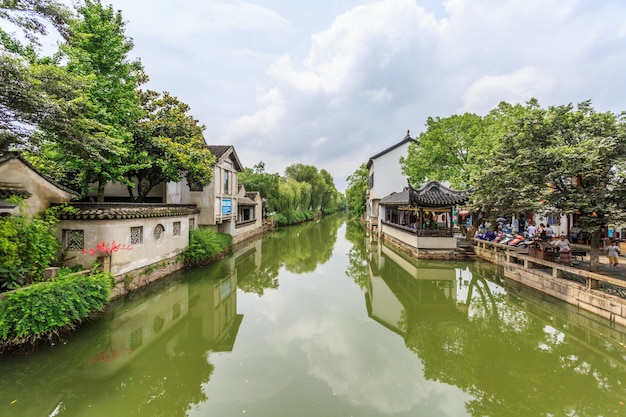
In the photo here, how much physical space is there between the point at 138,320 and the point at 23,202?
381 centimetres

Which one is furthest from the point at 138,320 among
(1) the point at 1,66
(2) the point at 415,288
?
(2) the point at 415,288

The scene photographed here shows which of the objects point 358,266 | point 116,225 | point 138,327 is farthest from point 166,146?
point 358,266

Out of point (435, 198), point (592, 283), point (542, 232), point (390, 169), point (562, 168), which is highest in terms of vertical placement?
point (390, 169)

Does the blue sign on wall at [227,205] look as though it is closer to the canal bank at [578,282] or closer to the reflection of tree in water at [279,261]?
the reflection of tree in water at [279,261]

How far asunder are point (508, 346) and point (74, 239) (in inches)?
450

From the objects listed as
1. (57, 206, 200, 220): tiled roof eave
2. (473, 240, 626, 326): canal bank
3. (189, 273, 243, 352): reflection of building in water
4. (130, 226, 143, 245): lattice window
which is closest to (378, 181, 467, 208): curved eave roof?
(473, 240, 626, 326): canal bank

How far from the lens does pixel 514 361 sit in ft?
17.7

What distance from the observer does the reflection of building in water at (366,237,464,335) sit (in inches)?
305

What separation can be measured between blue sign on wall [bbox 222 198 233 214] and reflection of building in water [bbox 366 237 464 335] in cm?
891

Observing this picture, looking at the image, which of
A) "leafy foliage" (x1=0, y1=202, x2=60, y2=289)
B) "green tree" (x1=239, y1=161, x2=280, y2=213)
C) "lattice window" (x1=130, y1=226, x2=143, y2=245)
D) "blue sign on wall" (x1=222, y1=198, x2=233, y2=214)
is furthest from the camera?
"green tree" (x1=239, y1=161, x2=280, y2=213)

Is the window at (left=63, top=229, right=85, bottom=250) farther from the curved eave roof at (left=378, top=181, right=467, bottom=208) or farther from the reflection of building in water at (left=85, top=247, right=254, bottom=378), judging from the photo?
the curved eave roof at (left=378, top=181, right=467, bottom=208)

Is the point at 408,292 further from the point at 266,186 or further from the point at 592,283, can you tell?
the point at 266,186

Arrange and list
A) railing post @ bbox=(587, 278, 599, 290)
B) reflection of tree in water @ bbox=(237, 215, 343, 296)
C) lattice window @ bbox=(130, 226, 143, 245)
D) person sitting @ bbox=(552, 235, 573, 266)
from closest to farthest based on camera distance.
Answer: railing post @ bbox=(587, 278, 599, 290), person sitting @ bbox=(552, 235, 573, 266), lattice window @ bbox=(130, 226, 143, 245), reflection of tree in water @ bbox=(237, 215, 343, 296)

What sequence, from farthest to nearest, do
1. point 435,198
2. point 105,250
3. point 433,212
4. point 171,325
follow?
point 433,212, point 435,198, point 105,250, point 171,325
